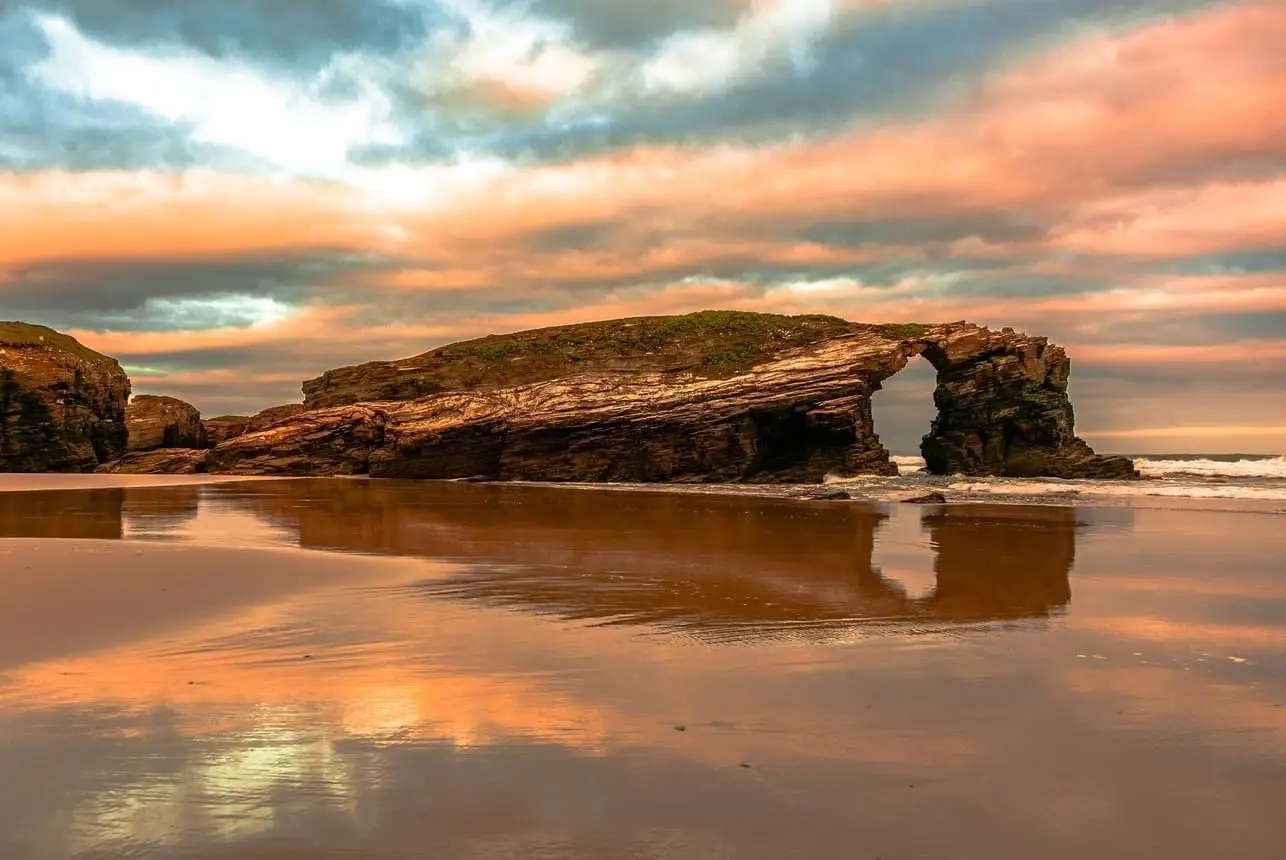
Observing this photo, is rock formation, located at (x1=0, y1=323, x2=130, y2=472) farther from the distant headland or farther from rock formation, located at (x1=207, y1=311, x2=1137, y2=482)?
rock formation, located at (x1=207, y1=311, x2=1137, y2=482)

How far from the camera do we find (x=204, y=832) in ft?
9.48

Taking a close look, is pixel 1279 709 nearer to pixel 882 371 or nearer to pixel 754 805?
pixel 754 805

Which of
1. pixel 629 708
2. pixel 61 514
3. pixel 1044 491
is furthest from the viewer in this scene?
pixel 1044 491

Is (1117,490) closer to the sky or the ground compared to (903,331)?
closer to the ground

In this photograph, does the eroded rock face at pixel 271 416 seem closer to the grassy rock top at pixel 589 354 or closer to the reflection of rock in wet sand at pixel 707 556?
the grassy rock top at pixel 589 354

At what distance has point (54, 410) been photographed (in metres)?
40.3

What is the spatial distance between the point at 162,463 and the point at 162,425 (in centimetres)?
884

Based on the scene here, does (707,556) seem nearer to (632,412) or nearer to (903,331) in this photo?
(632,412)

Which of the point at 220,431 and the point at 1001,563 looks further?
the point at 220,431

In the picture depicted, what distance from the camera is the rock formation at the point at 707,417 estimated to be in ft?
110

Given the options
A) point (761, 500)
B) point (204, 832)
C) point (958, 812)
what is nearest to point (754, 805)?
point (958, 812)

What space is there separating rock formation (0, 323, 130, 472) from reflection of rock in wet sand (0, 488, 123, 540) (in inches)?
887

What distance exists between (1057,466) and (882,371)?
25.4 ft

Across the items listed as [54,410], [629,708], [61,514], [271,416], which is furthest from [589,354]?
[629,708]
